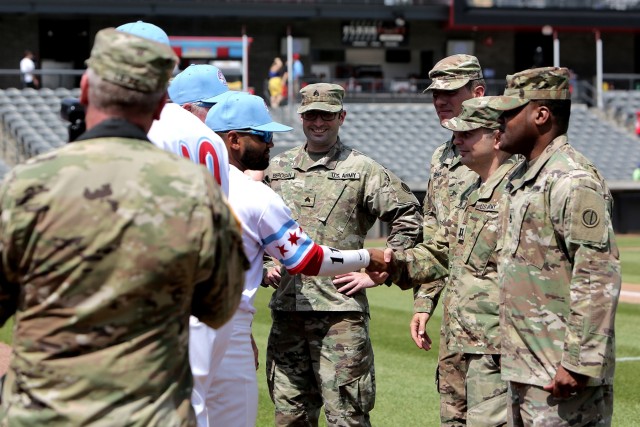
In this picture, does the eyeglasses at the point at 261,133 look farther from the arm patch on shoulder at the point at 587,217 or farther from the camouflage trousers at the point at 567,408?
the camouflage trousers at the point at 567,408

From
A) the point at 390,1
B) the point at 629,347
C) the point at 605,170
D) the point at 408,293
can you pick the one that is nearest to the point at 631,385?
the point at 629,347

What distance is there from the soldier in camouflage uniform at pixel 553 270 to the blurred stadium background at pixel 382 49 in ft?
83.1

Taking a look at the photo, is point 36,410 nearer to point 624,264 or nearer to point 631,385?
point 631,385

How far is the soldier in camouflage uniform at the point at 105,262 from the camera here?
3.20m

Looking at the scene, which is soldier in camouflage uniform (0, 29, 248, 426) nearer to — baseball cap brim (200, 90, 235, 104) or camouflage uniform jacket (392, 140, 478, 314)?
baseball cap brim (200, 90, 235, 104)

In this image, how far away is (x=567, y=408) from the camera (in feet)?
15.6

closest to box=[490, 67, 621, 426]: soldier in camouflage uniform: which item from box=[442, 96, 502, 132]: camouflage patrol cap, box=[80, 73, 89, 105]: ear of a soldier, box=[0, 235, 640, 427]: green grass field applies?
box=[442, 96, 502, 132]: camouflage patrol cap

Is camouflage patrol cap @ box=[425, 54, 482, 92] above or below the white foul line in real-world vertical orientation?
above

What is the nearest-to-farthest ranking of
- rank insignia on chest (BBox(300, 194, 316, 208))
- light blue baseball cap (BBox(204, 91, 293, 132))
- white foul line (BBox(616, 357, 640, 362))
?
light blue baseball cap (BBox(204, 91, 293, 132)), rank insignia on chest (BBox(300, 194, 316, 208)), white foul line (BBox(616, 357, 640, 362))

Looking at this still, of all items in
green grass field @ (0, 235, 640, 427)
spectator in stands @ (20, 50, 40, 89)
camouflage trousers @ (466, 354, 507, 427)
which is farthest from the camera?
spectator in stands @ (20, 50, 40, 89)

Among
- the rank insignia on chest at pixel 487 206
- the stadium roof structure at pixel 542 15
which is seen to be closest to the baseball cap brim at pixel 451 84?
the rank insignia on chest at pixel 487 206

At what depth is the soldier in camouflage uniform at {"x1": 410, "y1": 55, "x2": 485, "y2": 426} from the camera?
6.59 metres

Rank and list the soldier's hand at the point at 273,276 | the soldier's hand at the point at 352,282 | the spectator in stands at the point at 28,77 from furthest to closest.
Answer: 1. the spectator in stands at the point at 28,77
2. the soldier's hand at the point at 273,276
3. the soldier's hand at the point at 352,282

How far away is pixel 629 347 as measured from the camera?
12.2 meters
